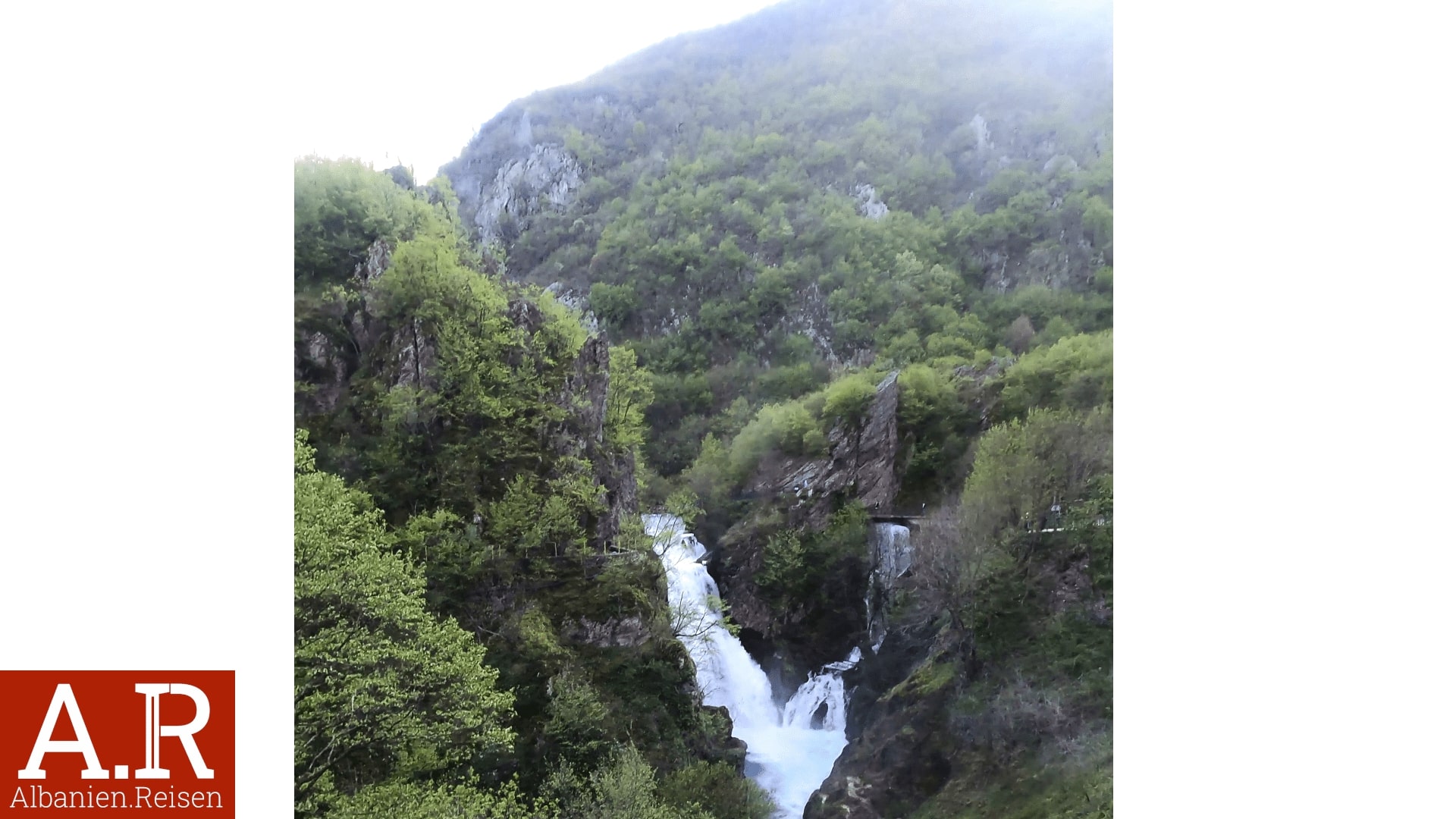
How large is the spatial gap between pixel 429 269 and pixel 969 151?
3689 millimetres

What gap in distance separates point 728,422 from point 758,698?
182 centimetres

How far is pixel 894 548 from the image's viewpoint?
555 centimetres

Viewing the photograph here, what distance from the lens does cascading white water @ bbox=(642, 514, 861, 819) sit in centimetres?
→ 555

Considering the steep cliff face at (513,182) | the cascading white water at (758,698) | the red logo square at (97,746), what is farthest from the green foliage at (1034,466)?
the red logo square at (97,746)

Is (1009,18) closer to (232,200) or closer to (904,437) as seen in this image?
(904,437)

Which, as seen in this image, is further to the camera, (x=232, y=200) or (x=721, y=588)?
(x=721, y=588)

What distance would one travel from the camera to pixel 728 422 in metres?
5.64

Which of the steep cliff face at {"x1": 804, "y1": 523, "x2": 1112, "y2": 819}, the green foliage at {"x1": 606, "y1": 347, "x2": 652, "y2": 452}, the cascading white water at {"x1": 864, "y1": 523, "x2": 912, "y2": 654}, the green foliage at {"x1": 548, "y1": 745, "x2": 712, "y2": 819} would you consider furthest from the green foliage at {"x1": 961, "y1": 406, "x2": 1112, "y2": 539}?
the green foliage at {"x1": 548, "y1": 745, "x2": 712, "y2": 819}

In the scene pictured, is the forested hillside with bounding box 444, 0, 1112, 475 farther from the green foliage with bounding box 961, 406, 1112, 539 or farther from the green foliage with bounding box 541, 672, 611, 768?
the green foliage with bounding box 541, 672, 611, 768

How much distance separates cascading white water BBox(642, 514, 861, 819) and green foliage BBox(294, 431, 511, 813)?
1337mm

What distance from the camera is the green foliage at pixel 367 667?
5297 mm

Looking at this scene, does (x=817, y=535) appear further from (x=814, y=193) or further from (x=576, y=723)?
(x=814, y=193)
